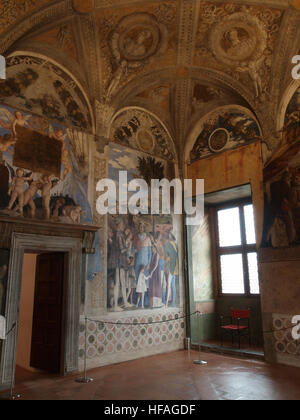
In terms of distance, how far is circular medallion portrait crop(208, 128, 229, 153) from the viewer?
35.6 feet

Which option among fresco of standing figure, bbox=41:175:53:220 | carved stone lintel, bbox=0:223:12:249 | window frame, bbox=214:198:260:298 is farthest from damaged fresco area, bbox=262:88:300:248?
carved stone lintel, bbox=0:223:12:249

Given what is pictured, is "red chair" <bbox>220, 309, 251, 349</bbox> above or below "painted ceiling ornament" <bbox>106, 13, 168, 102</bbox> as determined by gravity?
below

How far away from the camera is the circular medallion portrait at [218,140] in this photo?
427 inches

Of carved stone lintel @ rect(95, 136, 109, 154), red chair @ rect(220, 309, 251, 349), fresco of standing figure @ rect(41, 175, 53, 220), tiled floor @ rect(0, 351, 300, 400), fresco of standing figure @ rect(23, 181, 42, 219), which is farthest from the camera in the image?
red chair @ rect(220, 309, 251, 349)

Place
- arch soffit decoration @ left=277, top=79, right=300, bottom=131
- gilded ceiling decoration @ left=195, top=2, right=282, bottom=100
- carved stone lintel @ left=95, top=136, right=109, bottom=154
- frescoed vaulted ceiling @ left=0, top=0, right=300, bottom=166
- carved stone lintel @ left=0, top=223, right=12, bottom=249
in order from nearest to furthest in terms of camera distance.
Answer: carved stone lintel @ left=0, top=223, right=12, bottom=249 → frescoed vaulted ceiling @ left=0, top=0, right=300, bottom=166 → gilded ceiling decoration @ left=195, top=2, right=282, bottom=100 → arch soffit decoration @ left=277, top=79, right=300, bottom=131 → carved stone lintel @ left=95, top=136, right=109, bottom=154

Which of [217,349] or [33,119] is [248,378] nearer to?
[217,349]

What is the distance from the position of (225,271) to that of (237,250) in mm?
1017

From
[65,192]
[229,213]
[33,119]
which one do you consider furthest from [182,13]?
[229,213]

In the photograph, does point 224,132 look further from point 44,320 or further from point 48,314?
point 44,320

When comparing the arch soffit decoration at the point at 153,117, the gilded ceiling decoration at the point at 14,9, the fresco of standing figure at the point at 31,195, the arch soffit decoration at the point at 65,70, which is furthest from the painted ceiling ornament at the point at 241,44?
the fresco of standing figure at the point at 31,195

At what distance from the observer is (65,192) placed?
8578 mm

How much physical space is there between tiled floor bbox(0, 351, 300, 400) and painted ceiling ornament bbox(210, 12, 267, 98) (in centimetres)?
764

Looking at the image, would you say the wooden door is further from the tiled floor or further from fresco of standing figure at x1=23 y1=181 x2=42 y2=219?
fresco of standing figure at x1=23 y1=181 x2=42 y2=219

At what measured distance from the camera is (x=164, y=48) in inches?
373
